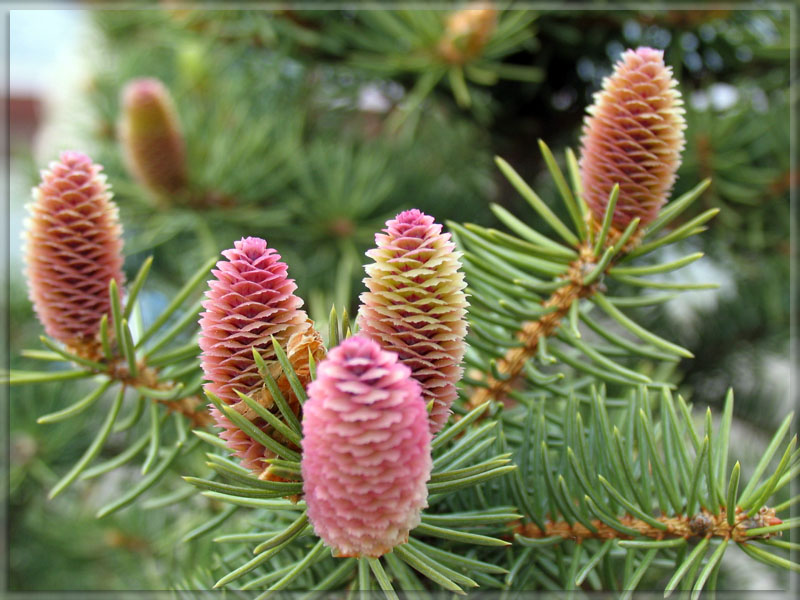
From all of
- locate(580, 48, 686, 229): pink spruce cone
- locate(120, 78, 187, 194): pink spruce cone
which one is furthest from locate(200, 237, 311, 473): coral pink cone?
locate(120, 78, 187, 194): pink spruce cone

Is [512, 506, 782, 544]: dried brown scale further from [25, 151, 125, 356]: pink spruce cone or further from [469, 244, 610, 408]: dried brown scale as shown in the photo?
[25, 151, 125, 356]: pink spruce cone

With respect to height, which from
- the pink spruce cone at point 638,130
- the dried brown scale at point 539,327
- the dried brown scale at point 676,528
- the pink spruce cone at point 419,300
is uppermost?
the pink spruce cone at point 638,130

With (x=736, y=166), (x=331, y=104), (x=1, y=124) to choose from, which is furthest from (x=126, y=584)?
(x=1, y=124)

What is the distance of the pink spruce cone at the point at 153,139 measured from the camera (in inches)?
15.8

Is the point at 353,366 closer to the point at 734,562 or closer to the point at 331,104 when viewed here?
the point at 331,104

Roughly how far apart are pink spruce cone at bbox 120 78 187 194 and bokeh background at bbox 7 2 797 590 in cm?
2

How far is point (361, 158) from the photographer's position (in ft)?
1.63

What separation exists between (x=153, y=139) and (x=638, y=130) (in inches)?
12.0

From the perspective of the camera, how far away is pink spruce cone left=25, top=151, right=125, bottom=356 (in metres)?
0.22

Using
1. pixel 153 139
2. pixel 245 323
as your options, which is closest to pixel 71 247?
pixel 245 323

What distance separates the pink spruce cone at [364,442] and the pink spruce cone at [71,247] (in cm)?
12

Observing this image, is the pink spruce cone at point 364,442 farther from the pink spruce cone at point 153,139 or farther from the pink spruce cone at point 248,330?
the pink spruce cone at point 153,139

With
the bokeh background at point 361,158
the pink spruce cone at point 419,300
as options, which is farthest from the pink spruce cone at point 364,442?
the bokeh background at point 361,158

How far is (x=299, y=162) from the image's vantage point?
1.58 ft
